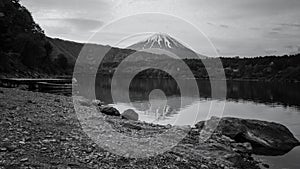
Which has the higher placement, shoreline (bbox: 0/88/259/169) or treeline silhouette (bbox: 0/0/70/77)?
treeline silhouette (bbox: 0/0/70/77)

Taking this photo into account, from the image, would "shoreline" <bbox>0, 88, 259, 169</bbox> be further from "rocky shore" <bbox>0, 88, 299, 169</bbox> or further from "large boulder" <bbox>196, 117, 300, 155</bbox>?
"large boulder" <bbox>196, 117, 300, 155</bbox>

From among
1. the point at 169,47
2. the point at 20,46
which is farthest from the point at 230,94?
the point at 20,46

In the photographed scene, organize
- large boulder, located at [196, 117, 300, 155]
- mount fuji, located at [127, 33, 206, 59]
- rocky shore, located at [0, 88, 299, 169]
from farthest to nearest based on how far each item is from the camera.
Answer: mount fuji, located at [127, 33, 206, 59] < large boulder, located at [196, 117, 300, 155] < rocky shore, located at [0, 88, 299, 169]

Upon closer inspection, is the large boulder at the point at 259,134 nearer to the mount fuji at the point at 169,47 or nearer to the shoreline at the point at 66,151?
the shoreline at the point at 66,151

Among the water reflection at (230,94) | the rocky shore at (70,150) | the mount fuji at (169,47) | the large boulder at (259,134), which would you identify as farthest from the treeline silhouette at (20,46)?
the large boulder at (259,134)

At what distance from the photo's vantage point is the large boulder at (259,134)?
21.7 meters

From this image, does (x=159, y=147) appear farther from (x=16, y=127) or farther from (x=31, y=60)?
(x=31, y=60)

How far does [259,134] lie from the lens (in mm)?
22609

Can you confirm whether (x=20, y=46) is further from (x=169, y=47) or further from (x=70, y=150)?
(x=70, y=150)

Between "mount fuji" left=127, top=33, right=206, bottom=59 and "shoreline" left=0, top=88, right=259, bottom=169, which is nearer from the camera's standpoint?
"shoreline" left=0, top=88, right=259, bottom=169

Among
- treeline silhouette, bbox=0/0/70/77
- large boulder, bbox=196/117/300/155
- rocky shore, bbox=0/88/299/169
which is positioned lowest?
large boulder, bbox=196/117/300/155

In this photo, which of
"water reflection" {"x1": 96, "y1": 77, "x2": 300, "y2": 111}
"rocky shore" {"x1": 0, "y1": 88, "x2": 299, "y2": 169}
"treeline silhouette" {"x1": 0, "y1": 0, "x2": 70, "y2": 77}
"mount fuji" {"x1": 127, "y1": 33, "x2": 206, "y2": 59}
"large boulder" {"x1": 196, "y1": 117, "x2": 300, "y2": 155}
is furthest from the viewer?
"mount fuji" {"x1": 127, "y1": 33, "x2": 206, "y2": 59}

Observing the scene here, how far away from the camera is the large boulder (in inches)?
853

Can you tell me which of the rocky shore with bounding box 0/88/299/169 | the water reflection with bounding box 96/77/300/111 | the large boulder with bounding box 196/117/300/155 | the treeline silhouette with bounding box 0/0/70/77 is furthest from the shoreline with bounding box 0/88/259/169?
the treeline silhouette with bounding box 0/0/70/77
